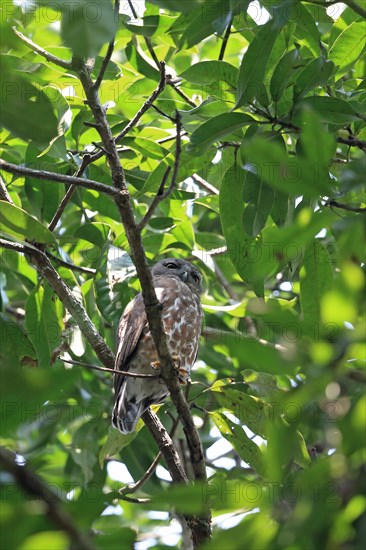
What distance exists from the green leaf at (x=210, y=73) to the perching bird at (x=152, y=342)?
1.60 meters

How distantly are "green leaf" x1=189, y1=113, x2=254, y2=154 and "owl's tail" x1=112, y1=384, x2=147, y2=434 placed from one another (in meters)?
1.93

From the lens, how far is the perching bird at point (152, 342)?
15.3 feet

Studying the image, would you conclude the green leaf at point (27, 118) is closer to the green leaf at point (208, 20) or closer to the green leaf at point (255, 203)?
the green leaf at point (208, 20)

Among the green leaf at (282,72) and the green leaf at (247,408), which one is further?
the green leaf at (247,408)

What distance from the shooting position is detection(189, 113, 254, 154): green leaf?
124 inches

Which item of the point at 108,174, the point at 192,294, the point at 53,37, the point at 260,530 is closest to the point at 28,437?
the point at 192,294

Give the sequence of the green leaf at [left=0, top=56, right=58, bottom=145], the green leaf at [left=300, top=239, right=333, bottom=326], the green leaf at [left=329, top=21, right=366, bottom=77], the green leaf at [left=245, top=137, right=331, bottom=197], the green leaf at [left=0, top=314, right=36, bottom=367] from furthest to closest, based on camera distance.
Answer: the green leaf at [left=0, top=314, right=36, bottom=367] < the green leaf at [left=329, top=21, right=366, bottom=77] < the green leaf at [left=300, top=239, right=333, bottom=326] < the green leaf at [left=0, top=56, right=58, bottom=145] < the green leaf at [left=245, top=137, right=331, bottom=197]

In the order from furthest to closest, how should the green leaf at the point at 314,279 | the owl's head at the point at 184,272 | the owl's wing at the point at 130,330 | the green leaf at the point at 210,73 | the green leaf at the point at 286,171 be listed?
the owl's head at the point at 184,272, the owl's wing at the point at 130,330, the green leaf at the point at 210,73, the green leaf at the point at 314,279, the green leaf at the point at 286,171

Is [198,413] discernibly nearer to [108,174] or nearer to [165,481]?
[165,481]

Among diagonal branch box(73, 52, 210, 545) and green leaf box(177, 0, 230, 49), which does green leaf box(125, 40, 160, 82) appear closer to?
diagonal branch box(73, 52, 210, 545)

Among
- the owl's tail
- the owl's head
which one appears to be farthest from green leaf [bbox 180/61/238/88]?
the owl's head

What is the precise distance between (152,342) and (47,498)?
3.75 meters

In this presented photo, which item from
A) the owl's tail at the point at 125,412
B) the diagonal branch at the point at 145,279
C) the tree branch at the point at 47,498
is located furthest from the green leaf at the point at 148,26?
the tree branch at the point at 47,498

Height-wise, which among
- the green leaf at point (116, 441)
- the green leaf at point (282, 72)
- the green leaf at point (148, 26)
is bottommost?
the green leaf at point (116, 441)
